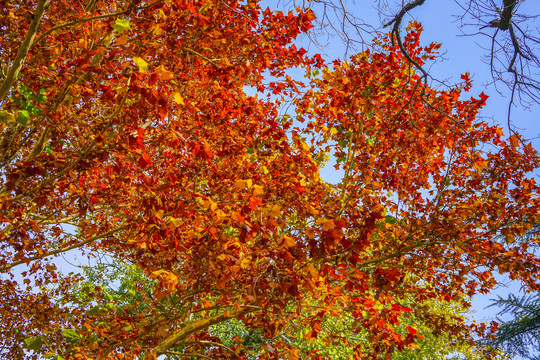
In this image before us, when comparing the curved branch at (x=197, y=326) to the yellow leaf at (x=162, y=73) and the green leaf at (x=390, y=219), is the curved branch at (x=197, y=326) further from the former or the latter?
the yellow leaf at (x=162, y=73)

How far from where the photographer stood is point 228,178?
6.03 m

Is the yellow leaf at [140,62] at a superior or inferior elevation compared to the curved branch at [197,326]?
superior

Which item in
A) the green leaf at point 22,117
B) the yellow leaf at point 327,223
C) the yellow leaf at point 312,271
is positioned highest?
the green leaf at point 22,117

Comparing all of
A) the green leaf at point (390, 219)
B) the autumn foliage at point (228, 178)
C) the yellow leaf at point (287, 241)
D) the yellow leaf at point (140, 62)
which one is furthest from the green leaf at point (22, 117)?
the green leaf at point (390, 219)

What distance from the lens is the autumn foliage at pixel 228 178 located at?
12.4 feet

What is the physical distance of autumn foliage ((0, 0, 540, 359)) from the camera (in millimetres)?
3777

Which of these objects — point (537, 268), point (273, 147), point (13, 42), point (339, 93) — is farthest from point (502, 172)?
point (13, 42)

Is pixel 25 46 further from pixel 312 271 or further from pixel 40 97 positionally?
pixel 312 271

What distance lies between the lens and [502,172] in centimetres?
582

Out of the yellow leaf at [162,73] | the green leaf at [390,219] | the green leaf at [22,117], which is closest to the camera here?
the yellow leaf at [162,73]

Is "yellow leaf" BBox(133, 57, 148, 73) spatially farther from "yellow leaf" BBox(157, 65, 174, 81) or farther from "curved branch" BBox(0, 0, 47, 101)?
"curved branch" BBox(0, 0, 47, 101)

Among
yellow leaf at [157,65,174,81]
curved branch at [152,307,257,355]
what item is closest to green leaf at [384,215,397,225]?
curved branch at [152,307,257,355]

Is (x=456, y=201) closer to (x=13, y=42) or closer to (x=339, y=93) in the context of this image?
(x=339, y=93)

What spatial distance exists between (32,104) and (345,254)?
4.51 meters
